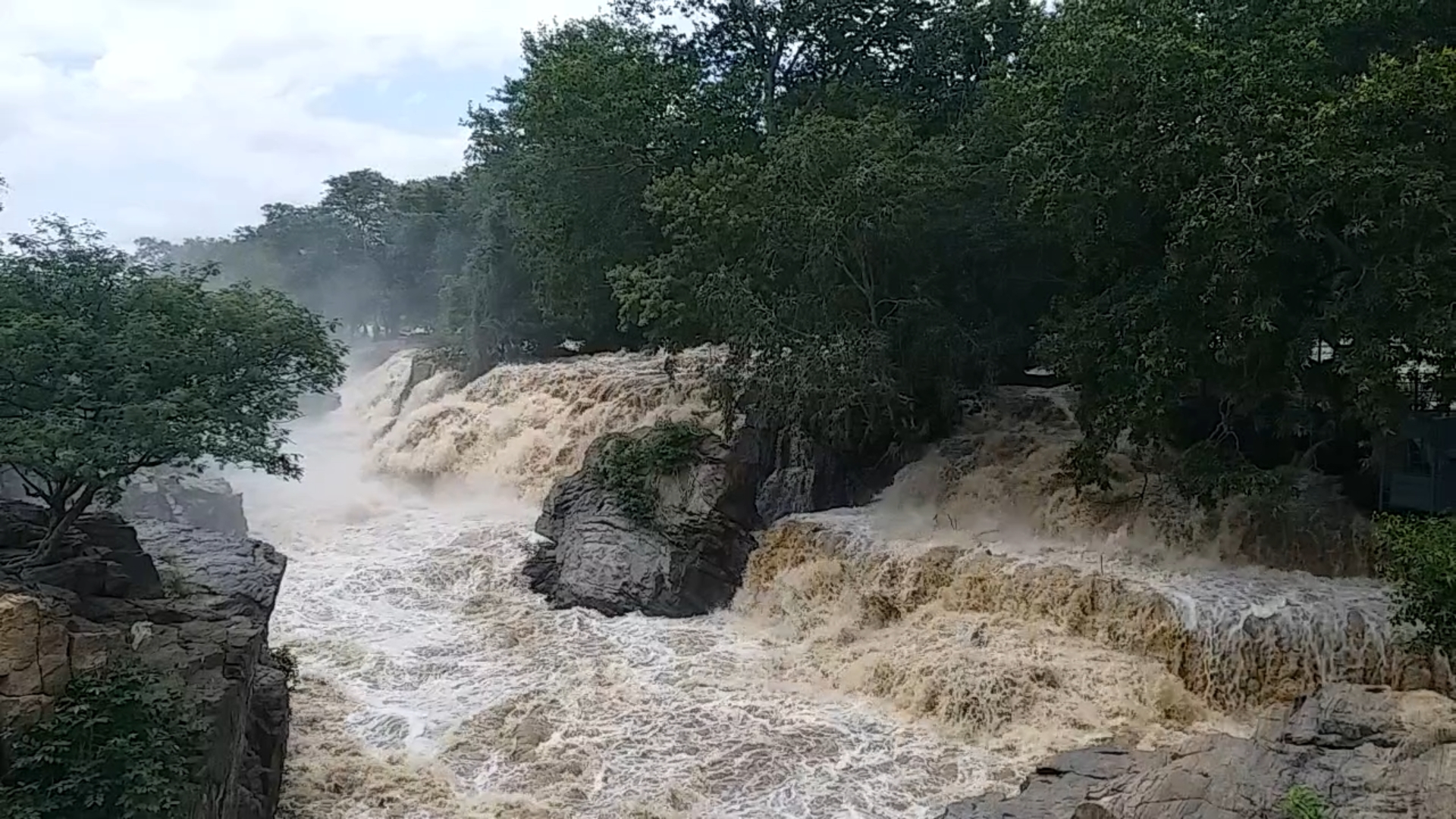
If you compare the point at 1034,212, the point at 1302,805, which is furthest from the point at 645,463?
the point at 1302,805

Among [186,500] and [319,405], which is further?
[319,405]

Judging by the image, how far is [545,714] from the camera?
34.0 feet

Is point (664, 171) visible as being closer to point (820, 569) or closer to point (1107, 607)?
point (820, 569)

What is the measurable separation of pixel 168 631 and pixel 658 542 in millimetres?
6894

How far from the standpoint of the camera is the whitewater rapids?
881 cm

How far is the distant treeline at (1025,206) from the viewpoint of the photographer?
9.41m

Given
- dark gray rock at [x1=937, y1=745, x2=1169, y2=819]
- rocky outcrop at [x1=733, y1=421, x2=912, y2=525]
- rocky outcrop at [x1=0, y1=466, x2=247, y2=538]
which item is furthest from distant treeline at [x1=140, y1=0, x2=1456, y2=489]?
rocky outcrop at [x1=0, y1=466, x2=247, y2=538]

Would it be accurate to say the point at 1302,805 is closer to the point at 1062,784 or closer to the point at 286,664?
the point at 1062,784

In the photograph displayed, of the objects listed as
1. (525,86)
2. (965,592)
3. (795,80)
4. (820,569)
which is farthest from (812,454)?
(525,86)

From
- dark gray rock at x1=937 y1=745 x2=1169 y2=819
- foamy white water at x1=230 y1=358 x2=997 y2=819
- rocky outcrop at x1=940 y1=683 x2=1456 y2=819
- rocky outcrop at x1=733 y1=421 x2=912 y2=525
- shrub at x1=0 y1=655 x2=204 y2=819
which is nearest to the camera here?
shrub at x1=0 y1=655 x2=204 y2=819

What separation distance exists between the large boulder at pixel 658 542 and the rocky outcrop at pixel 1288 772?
6378 millimetres

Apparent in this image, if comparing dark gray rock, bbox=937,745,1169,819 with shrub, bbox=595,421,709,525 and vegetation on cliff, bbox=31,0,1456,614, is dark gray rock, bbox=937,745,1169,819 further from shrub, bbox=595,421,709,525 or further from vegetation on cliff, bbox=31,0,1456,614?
shrub, bbox=595,421,709,525

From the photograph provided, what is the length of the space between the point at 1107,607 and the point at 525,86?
14255 millimetres

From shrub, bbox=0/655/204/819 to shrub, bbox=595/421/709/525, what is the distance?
803 centimetres
